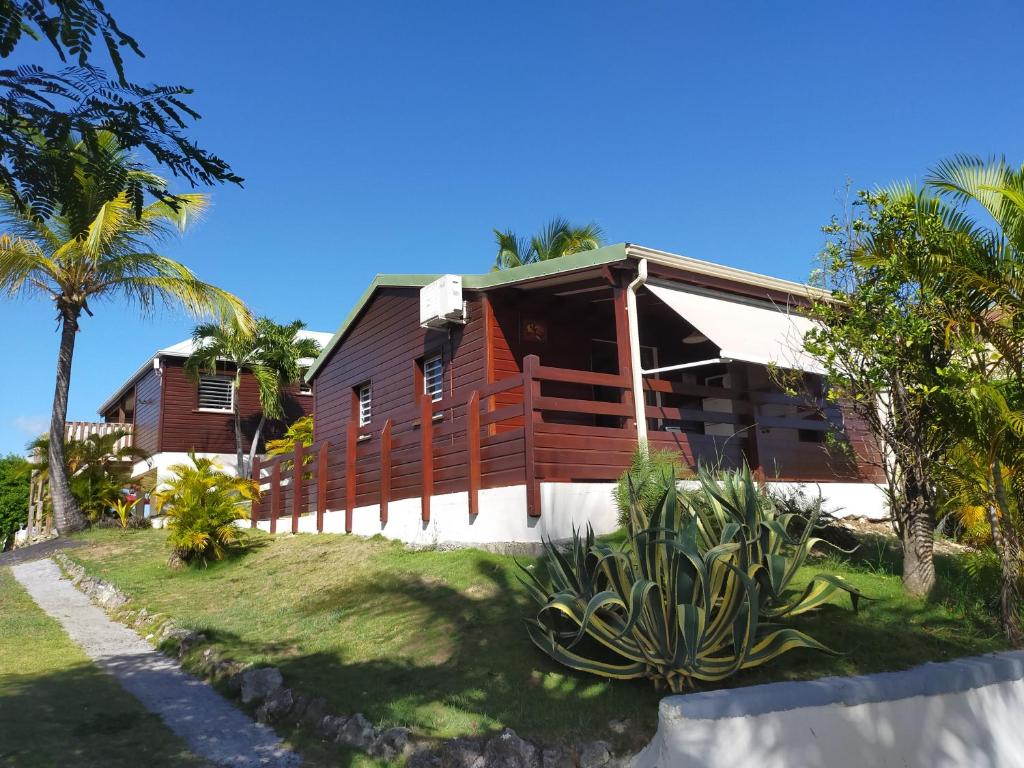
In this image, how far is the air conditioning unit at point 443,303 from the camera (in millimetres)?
12773

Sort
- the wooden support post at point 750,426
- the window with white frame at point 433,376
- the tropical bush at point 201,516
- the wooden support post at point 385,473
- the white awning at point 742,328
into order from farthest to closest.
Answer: the window with white frame at point 433,376, the tropical bush at point 201,516, the wooden support post at point 385,473, the wooden support post at point 750,426, the white awning at point 742,328

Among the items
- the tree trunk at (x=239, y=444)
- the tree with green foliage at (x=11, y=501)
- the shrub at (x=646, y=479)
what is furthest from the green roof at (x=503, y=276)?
the tree with green foliage at (x=11, y=501)

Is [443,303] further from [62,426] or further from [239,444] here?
[239,444]

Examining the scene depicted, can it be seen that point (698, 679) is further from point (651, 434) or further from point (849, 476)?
point (849, 476)

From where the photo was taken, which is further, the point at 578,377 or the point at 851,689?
the point at 578,377

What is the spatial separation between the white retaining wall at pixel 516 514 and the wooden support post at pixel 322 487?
5.59ft

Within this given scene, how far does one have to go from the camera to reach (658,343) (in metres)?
14.4

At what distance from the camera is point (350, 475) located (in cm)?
1363

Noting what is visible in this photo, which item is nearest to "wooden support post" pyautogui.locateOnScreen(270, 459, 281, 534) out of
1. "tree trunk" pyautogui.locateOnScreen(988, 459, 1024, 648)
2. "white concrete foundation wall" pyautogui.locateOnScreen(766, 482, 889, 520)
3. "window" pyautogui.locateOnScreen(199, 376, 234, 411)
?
"white concrete foundation wall" pyautogui.locateOnScreen(766, 482, 889, 520)

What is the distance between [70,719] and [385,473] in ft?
21.5

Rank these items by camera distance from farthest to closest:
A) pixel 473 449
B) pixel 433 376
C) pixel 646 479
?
pixel 433 376 → pixel 473 449 → pixel 646 479

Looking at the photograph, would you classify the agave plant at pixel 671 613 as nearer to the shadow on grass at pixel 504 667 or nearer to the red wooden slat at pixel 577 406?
the shadow on grass at pixel 504 667

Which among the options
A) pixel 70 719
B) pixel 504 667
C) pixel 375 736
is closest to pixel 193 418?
pixel 70 719

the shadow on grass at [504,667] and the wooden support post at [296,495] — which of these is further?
the wooden support post at [296,495]
